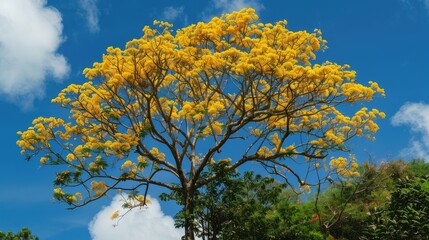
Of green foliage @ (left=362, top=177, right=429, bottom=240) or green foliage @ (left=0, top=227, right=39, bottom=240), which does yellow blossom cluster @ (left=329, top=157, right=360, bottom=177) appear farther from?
green foliage @ (left=0, top=227, right=39, bottom=240)

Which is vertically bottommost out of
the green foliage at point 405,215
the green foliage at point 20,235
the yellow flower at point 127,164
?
the green foliage at point 405,215

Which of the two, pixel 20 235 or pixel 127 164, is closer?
pixel 127 164

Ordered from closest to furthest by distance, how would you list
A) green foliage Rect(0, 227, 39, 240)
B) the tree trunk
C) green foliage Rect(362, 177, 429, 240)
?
green foliage Rect(362, 177, 429, 240) → the tree trunk → green foliage Rect(0, 227, 39, 240)

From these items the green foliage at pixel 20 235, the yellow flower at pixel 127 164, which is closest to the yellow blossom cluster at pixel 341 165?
the yellow flower at pixel 127 164

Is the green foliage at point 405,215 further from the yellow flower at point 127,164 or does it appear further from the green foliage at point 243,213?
the yellow flower at point 127,164

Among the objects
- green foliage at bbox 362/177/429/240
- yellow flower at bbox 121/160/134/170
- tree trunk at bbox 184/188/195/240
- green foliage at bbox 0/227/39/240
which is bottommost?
green foliage at bbox 362/177/429/240

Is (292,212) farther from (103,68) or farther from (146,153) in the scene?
(103,68)

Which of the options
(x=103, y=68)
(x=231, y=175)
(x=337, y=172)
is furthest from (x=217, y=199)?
(x=103, y=68)

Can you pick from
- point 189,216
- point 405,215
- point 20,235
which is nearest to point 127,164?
point 189,216

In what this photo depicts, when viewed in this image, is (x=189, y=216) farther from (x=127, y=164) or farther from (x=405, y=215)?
(x=405, y=215)

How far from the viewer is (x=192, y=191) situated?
13.3 m

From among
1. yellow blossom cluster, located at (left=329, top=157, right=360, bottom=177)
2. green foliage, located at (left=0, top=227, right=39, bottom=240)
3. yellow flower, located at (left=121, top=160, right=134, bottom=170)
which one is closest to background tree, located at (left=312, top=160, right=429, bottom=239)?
yellow blossom cluster, located at (left=329, top=157, right=360, bottom=177)

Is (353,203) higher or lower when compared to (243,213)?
higher

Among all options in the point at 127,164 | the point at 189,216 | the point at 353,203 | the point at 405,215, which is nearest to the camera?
the point at 405,215
